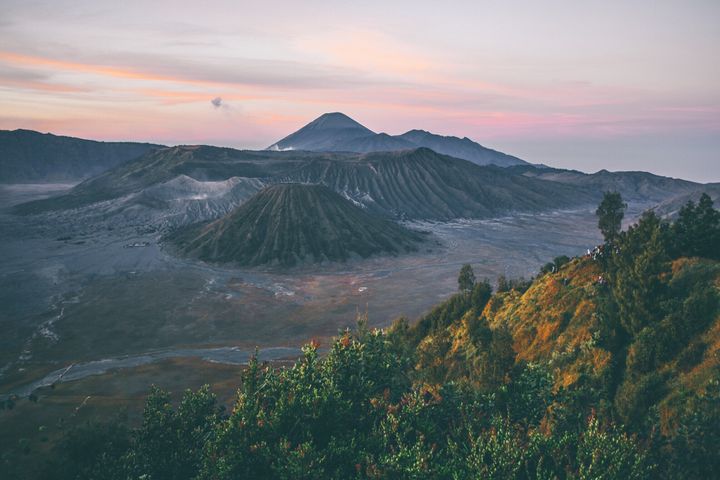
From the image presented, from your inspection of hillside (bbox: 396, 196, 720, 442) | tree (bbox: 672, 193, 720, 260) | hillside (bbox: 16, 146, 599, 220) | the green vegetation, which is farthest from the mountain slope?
the green vegetation

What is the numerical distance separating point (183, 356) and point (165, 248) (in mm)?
64231

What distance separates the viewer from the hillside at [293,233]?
105m

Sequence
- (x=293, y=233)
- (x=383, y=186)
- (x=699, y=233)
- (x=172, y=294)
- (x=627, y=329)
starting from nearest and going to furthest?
(x=627, y=329) → (x=699, y=233) → (x=172, y=294) → (x=293, y=233) → (x=383, y=186)

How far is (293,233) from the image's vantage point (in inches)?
4370

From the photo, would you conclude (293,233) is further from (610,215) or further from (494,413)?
(494,413)

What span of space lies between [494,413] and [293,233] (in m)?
93.0

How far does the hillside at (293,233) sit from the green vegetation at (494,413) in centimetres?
7752

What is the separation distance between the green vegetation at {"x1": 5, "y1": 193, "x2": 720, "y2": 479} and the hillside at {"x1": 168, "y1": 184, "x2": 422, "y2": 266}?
7752 centimetres

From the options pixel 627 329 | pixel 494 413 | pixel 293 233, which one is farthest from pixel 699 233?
pixel 293 233

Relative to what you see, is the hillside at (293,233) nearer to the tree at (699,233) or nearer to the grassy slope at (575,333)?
the grassy slope at (575,333)

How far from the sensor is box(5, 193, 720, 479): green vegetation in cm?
1736

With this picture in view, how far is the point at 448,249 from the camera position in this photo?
380 feet

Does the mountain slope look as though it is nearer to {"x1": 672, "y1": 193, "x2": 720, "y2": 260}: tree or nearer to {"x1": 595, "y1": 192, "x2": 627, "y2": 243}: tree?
{"x1": 595, "y1": 192, "x2": 627, "y2": 243}: tree

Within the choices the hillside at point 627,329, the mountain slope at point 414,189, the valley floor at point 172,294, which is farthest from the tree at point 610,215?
the mountain slope at point 414,189
